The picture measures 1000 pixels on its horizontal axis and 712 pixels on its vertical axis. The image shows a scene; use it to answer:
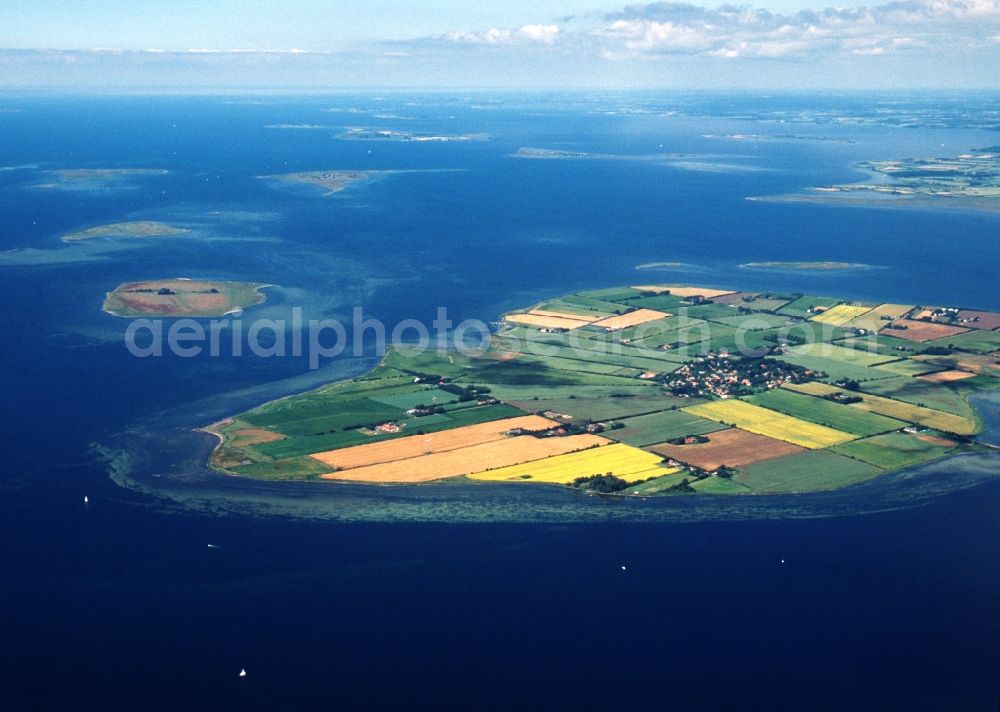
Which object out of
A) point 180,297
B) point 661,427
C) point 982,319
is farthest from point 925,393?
point 180,297

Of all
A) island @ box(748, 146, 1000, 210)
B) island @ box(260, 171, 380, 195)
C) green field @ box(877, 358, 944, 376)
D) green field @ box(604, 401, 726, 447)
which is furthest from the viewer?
island @ box(260, 171, 380, 195)

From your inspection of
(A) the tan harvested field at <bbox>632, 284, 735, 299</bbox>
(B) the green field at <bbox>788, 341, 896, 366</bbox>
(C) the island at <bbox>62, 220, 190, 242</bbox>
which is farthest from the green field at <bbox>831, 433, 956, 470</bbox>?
(C) the island at <bbox>62, 220, 190, 242</bbox>

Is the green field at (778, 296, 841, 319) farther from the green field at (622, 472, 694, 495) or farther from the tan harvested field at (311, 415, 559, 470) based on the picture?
the green field at (622, 472, 694, 495)

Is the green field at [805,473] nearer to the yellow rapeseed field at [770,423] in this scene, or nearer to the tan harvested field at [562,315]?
the yellow rapeseed field at [770,423]

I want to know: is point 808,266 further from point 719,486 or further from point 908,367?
point 719,486

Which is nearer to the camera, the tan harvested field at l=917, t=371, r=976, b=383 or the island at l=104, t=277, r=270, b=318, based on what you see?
the tan harvested field at l=917, t=371, r=976, b=383

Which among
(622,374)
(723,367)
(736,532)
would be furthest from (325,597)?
(723,367)
